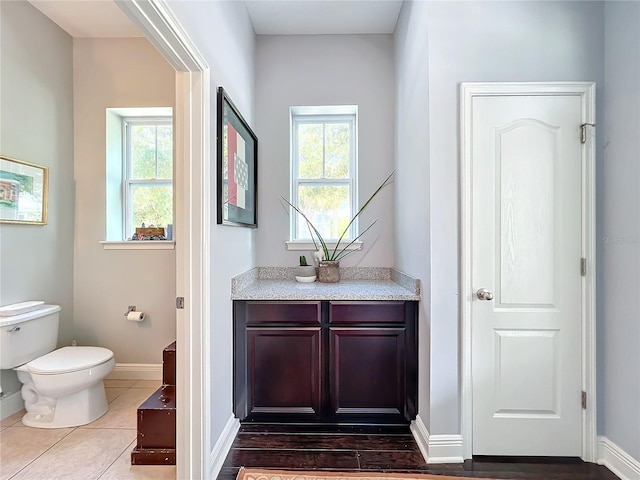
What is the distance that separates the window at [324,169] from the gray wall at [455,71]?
1128mm

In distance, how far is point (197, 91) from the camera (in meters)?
1.51

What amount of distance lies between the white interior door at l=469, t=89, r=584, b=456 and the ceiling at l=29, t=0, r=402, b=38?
128 centimetres

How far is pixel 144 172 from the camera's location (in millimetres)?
2902

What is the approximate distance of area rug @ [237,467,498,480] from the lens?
162cm

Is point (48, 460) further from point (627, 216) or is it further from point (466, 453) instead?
point (627, 216)

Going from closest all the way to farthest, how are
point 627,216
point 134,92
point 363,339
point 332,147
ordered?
point 627,216
point 363,339
point 134,92
point 332,147

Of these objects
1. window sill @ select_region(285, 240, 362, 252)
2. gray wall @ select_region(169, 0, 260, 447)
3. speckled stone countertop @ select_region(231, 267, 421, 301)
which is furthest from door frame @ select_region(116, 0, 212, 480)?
window sill @ select_region(285, 240, 362, 252)

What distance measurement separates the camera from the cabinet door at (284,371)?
2053 mm

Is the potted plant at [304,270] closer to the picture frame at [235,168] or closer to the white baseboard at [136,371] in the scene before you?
the picture frame at [235,168]

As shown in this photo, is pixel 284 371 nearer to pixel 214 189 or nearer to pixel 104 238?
pixel 214 189

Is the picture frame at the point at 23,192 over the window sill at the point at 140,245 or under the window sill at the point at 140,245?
over

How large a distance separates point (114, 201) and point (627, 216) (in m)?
3.57

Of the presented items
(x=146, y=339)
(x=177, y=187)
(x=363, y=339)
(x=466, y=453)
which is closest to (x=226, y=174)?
(x=177, y=187)

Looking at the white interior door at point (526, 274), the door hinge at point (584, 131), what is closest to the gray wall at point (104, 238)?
the white interior door at point (526, 274)
